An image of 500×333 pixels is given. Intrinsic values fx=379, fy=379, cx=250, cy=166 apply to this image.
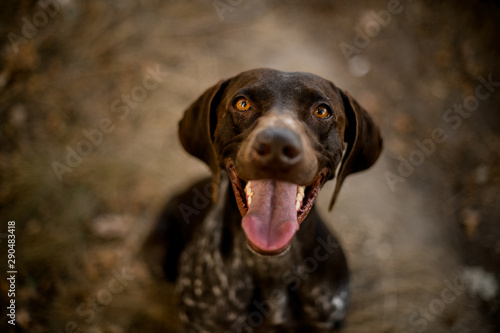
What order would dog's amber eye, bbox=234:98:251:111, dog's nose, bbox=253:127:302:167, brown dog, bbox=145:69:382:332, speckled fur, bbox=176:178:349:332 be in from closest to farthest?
dog's nose, bbox=253:127:302:167 → brown dog, bbox=145:69:382:332 → dog's amber eye, bbox=234:98:251:111 → speckled fur, bbox=176:178:349:332

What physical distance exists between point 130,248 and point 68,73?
278 centimetres

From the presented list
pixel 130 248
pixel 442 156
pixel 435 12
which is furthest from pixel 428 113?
pixel 130 248

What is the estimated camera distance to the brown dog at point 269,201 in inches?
84.5

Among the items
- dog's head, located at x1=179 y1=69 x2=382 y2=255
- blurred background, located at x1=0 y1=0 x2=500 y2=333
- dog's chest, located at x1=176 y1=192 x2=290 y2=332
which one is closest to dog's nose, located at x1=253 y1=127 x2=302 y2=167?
dog's head, located at x1=179 y1=69 x2=382 y2=255

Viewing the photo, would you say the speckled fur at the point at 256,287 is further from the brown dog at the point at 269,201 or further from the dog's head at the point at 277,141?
the dog's head at the point at 277,141

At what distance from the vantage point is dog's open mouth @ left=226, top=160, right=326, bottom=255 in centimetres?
217

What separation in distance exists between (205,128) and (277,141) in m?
0.88

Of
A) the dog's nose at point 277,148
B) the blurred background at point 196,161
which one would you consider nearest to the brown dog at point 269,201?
the dog's nose at point 277,148

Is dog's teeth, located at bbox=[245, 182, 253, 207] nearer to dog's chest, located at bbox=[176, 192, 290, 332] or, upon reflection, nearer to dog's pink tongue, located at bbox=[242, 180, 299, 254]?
dog's pink tongue, located at bbox=[242, 180, 299, 254]

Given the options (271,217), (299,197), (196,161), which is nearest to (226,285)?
(271,217)

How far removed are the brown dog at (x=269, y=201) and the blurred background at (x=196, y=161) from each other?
1.28 metres

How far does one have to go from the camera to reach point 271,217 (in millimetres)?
2232

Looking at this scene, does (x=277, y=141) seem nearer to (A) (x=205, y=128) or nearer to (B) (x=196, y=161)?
(A) (x=205, y=128)

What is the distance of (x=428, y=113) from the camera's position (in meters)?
5.73
